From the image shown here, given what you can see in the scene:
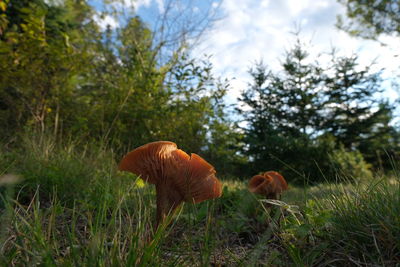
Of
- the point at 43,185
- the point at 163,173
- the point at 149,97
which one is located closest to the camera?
the point at 163,173

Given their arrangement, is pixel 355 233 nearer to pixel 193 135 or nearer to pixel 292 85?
pixel 193 135

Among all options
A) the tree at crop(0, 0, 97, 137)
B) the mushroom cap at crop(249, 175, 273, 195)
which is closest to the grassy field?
the mushroom cap at crop(249, 175, 273, 195)

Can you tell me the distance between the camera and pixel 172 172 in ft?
4.33

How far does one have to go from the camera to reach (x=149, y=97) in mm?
5562

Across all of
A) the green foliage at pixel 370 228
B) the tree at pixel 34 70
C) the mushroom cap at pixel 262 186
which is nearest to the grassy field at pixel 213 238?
the green foliage at pixel 370 228

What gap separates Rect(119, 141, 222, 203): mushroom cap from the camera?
131 centimetres

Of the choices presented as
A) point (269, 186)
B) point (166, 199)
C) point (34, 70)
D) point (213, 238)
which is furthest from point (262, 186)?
point (34, 70)

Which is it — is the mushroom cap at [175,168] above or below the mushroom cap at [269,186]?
above

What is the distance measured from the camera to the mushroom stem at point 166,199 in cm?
133

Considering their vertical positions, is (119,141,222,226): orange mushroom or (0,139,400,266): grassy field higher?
(119,141,222,226): orange mushroom

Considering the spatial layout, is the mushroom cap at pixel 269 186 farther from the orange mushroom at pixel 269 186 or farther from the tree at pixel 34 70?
the tree at pixel 34 70

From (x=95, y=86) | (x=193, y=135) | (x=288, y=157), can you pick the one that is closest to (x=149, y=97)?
(x=193, y=135)

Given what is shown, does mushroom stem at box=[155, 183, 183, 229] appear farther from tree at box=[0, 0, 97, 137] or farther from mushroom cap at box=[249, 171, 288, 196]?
tree at box=[0, 0, 97, 137]

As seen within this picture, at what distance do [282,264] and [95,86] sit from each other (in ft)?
21.5
